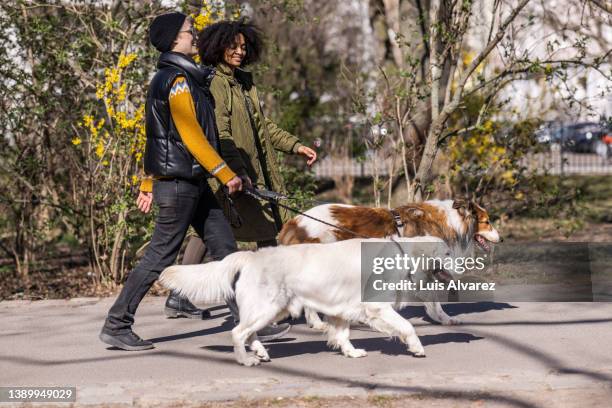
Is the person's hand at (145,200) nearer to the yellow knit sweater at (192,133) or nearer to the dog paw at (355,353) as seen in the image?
the yellow knit sweater at (192,133)

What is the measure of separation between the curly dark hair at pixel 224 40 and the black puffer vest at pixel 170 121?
20.4 inches

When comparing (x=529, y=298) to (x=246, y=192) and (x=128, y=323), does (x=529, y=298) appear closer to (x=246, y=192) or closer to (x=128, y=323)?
(x=246, y=192)

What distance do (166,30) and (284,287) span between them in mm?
1826

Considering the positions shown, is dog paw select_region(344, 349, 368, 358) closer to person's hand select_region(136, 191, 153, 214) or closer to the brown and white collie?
the brown and white collie

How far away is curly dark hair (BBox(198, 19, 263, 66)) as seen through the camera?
607 centimetres

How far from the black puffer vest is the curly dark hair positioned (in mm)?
519

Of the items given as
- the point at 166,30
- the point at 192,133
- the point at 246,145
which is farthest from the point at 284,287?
the point at 166,30

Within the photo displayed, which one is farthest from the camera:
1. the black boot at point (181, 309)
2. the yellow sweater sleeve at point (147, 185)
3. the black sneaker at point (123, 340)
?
the black boot at point (181, 309)

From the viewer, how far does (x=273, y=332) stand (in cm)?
614

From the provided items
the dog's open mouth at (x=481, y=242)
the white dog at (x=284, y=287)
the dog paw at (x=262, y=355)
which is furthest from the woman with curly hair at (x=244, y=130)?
the dog's open mouth at (x=481, y=242)

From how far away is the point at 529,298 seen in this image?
746 cm

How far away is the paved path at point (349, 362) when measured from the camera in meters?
4.81

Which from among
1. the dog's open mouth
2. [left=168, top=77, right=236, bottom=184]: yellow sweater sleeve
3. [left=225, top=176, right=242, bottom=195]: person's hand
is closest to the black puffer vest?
[left=168, top=77, right=236, bottom=184]: yellow sweater sleeve

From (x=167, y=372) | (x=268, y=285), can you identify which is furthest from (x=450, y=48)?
(x=167, y=372)
